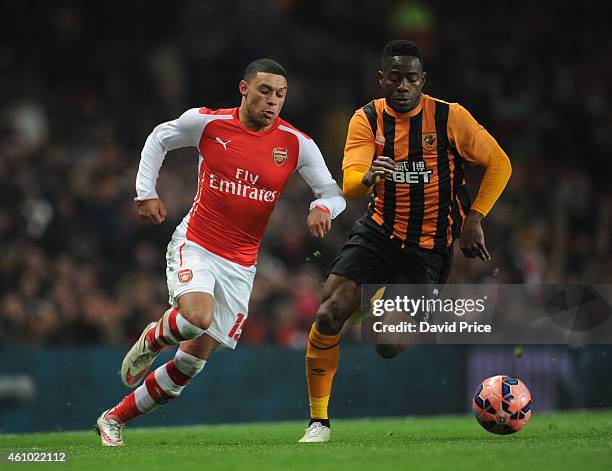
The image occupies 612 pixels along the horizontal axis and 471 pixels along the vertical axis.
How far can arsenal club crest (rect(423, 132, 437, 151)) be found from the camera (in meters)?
7.60

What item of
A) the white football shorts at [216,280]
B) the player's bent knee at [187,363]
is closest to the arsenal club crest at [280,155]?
the white football shorts at [216,280]

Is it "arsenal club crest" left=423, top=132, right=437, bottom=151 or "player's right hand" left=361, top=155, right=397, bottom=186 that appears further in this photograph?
"arsenal club crest" left=423, top=132, right=437, bottom=151

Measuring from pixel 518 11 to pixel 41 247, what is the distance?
31.8 feet

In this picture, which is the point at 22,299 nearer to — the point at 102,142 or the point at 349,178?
the point at 102,142

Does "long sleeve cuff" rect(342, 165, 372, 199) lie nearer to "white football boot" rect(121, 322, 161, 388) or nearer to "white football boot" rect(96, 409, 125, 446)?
"white football boot" rect(121, 322, 161, 388)

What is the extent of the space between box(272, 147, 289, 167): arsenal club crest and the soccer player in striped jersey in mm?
411

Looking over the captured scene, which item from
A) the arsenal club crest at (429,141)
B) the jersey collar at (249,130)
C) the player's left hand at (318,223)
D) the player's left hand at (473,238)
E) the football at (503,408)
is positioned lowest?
the football at (503,408)

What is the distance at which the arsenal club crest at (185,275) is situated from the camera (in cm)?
728

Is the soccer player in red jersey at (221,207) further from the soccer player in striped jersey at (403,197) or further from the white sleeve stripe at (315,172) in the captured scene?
the soccer player in striped jersey at (403,197)

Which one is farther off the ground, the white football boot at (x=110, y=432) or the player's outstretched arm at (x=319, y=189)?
the player's outstretched arm at (x=319, y=189)

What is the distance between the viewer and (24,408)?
37.5 feet

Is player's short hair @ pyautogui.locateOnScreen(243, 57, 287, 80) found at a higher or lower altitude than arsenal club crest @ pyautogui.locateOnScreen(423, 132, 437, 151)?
higher

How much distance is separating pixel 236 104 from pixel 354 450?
9.74 m

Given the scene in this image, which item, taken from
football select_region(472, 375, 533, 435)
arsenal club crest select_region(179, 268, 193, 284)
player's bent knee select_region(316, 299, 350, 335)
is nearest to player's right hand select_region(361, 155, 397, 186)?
player's bent knee select_region(316, 299, 350, 335)
